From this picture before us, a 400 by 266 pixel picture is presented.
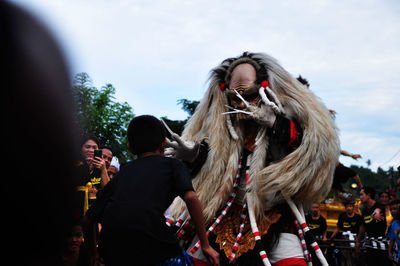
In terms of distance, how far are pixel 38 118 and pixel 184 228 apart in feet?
9.40

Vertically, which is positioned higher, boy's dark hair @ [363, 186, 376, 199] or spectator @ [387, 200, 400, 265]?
boy's dark hair @ [363, 186, 376, 199]

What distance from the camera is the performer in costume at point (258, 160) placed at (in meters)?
3.17

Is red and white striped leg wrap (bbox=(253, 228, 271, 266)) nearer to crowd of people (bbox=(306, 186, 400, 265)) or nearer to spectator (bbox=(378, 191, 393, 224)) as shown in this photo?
crowd of people (bbox=(306, 186, 400, 265))

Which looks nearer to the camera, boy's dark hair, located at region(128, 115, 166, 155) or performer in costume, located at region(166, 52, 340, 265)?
boy's dark hair, located at region(128, 115, 166, 155)

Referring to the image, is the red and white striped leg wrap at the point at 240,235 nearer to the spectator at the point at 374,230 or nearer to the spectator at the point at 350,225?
the spectator at the point at 374,230

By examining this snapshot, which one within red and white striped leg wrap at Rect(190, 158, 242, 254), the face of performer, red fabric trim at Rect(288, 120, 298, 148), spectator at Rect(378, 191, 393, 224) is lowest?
spectator at Rect(378, 191, 393, 224)

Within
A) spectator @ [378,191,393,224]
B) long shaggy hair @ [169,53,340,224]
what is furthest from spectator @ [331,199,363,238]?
long shaggy hair @ [169,53,340,224]

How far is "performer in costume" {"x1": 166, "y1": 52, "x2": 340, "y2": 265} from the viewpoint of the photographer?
317 centimetres

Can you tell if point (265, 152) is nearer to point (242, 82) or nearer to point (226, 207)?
point (226, 207)

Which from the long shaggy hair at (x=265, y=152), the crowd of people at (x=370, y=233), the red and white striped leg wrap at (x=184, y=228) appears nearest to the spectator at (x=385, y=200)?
the crowd of people at (x=370, y=233)

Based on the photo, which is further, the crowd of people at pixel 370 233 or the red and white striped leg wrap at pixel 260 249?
the crowd of people at pixel 370 233

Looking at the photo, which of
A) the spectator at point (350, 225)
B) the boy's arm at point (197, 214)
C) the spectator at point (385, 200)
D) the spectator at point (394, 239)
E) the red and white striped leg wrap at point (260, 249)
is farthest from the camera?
the spectator at point (350, 225)

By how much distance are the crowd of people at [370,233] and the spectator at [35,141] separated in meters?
6.46

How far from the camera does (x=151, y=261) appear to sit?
2119 mm
